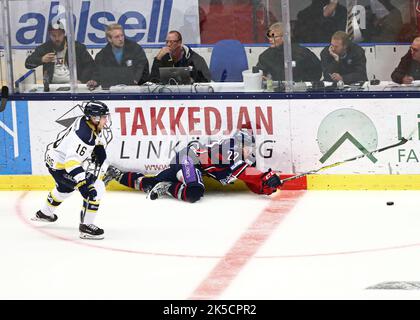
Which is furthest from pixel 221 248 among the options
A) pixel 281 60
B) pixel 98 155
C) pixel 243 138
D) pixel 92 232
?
pixel 281 60

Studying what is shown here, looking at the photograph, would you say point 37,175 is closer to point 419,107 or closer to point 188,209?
point 188,209

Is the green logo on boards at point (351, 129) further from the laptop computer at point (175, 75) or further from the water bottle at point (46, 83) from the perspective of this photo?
the water bottle at point (46, 83)

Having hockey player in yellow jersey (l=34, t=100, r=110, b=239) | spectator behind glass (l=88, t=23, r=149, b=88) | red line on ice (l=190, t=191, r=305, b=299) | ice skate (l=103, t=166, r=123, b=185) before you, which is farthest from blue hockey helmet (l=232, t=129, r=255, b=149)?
hockey player in yellow jersey (l=34, t=100, r=110, b=239)

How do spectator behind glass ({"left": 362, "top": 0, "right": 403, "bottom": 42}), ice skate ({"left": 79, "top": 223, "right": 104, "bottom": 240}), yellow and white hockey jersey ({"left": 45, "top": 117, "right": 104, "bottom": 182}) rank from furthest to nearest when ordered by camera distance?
spectator behind glass ({"left": 362, "top": 0, "right": 403, "bottom": 42})
ice skate ({"left": 79, "top": 223, "right": 104, "bottom": 240})
yellow and white hockey jersey ({"left": 45, "top": 117, "right": 104, "bottom": 182})

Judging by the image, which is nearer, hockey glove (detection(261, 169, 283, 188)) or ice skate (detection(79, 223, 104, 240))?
ice skate (detection(79, 223, 104, 240))

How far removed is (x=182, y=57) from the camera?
11344mm

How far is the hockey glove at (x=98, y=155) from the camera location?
987 centimetres

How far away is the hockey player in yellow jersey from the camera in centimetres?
971

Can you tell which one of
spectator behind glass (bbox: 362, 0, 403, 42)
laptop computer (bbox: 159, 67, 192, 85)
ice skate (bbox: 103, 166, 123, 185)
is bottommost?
ice skate (bbox: 103, 166, 123, 185)

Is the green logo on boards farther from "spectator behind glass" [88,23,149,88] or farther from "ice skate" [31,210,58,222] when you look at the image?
"ice skate" [31,210,58,222]

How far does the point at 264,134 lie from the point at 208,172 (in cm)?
57

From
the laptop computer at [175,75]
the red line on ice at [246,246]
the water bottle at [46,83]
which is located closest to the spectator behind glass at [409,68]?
the red line on ice at [246,246]

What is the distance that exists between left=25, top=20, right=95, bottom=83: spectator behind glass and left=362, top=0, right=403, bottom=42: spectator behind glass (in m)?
2.39

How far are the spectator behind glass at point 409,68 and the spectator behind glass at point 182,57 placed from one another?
1.58 meters
